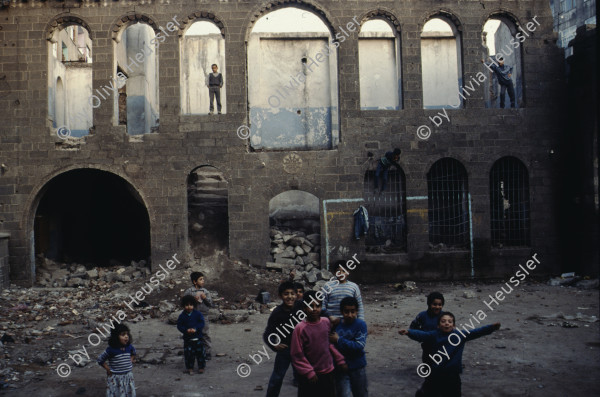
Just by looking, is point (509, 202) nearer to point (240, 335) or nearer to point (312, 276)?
point (312, 276)

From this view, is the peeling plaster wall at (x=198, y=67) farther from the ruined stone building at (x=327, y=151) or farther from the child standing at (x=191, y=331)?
the child standing at (x=191, y=331)

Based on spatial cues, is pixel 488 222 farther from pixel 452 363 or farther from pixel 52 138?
pixel 52 138

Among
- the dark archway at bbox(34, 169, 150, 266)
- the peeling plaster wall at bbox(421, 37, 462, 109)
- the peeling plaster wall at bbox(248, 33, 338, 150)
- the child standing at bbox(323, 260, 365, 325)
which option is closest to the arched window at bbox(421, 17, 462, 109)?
the peeling plaster wall at bbox(421, 37, 462, 109)

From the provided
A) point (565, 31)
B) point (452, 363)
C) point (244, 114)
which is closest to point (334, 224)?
point (244, 114)

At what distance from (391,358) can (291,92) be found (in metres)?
13.1

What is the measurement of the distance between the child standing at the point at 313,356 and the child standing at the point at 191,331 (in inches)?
109

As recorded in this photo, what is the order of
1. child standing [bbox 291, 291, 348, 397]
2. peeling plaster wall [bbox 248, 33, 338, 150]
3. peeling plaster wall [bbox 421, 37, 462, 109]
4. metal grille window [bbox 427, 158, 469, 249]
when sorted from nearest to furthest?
child standing [bbox 291, 291, 348, 397], metal grille window [bbox 427, 158, 469, 249], peeling plaster wall [bbox 248, 33, 338, 150], peeling plaster wall [bbox 421, 37, 462, 109]

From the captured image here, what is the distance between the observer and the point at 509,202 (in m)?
15.5

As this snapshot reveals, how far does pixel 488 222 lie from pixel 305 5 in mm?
8583

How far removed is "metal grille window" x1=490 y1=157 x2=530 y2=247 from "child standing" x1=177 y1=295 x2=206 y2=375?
11.2 m

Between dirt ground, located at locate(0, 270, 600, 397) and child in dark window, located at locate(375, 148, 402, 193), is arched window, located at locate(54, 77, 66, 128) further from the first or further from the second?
child in dark window, located at locate(375, 148, 402, 193)

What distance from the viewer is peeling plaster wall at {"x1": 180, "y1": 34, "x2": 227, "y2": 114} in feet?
71.9

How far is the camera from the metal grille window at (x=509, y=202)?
50.4 feet

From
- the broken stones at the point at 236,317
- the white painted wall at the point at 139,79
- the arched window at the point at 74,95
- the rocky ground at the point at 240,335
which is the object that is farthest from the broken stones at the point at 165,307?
Result: the arched window at the point at 74,95
